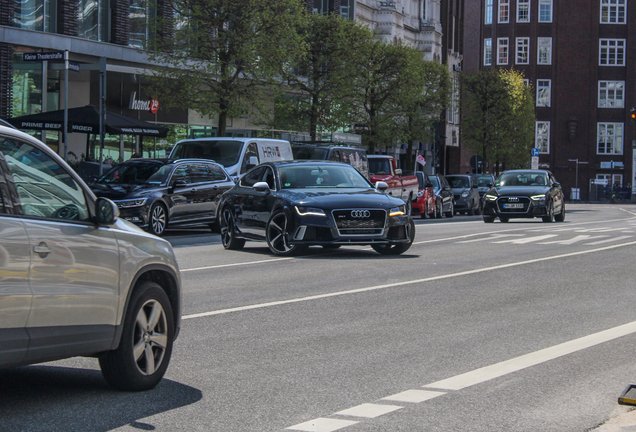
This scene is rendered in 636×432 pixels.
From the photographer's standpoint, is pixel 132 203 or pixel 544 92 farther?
pixel 544 92

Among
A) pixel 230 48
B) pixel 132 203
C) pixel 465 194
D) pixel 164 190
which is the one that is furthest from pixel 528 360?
pixel 465 194

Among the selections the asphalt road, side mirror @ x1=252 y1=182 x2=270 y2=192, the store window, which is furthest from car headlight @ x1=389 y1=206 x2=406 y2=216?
the store window

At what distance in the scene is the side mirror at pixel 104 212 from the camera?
5.83 m

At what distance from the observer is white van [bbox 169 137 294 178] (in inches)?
998

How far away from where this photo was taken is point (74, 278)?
5.59 m

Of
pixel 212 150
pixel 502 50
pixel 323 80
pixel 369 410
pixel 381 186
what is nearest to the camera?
pixel 369 410

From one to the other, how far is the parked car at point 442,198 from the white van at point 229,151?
48.5 feet

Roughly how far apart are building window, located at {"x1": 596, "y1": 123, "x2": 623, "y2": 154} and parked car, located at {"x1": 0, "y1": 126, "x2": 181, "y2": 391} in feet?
290

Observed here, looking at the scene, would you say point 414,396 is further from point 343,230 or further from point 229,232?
point 229,232

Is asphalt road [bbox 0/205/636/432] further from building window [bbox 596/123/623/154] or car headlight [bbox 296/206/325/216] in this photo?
building window [bbox 596/123/623/154]

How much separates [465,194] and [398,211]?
98.3ft

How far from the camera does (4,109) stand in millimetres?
30125

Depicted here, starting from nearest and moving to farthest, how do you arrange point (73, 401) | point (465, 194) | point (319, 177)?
point (73, 401), point (319, 177), point (465, 194)

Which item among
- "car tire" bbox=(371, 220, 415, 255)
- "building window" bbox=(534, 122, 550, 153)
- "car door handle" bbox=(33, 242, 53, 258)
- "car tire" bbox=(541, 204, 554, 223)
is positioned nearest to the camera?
"car door handle" bbox=(33, 242, 53, 258)
